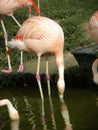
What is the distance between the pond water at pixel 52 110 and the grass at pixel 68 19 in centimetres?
226

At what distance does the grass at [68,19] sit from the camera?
1166cm

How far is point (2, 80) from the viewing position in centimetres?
938

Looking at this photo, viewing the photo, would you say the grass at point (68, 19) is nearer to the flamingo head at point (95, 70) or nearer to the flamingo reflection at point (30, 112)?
the flamingo head at point (95, 70)

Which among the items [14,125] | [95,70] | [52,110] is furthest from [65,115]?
[95,70]

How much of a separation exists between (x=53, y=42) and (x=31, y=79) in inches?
41.0

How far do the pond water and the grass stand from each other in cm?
226

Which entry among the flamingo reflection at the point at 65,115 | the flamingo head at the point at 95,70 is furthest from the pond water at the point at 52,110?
the flamingo head at the point at 95,70

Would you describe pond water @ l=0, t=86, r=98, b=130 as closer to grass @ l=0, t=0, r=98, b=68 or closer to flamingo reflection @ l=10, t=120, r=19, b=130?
flamingo reflection @ l=10, t=120, r=19, b=130

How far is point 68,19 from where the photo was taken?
1276 cm

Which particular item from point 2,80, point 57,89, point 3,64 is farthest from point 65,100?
point 3,64

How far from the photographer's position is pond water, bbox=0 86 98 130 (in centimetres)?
674

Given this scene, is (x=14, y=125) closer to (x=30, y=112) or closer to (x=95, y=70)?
(x=30, y=112)

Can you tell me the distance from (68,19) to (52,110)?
5490mm

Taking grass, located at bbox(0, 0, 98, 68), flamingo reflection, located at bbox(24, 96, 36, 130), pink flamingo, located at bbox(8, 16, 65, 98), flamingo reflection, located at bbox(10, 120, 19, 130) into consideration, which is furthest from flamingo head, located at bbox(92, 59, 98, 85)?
grass, located at bbox(0, 0, 98, 68)
